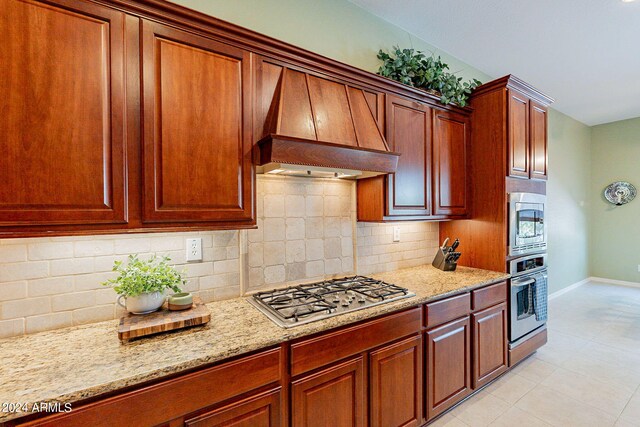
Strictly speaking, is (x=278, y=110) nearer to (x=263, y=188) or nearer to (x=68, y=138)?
(x=263, y=188)

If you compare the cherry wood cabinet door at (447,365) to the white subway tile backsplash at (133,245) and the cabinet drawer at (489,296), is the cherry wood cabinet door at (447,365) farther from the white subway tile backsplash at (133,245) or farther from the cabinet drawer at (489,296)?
the white subway tile backsplash at (133,245)

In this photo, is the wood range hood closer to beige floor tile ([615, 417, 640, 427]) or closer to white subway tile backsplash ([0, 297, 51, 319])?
white subway tile backsplash ([0, 297, 51, 319])

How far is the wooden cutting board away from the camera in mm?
1272

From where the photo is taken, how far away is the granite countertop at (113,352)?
0.98m

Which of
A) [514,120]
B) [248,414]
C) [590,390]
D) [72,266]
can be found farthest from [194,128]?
[590,390]

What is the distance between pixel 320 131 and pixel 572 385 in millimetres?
2989

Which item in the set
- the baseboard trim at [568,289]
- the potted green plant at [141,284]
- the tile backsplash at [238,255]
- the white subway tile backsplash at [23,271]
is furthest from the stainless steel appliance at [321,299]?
the baseboard trim at [568,289]

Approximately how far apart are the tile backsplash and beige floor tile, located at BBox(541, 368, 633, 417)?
1472 millimetres

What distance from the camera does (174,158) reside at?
141cm

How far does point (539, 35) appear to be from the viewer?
2812 mm

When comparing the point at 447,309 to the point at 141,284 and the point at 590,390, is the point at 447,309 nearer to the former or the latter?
the point at 590,390

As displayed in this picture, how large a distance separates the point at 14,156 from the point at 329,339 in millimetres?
1495

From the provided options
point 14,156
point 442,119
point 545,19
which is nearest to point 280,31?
point 442,119

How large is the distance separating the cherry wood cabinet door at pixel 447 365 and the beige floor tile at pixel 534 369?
83cm
